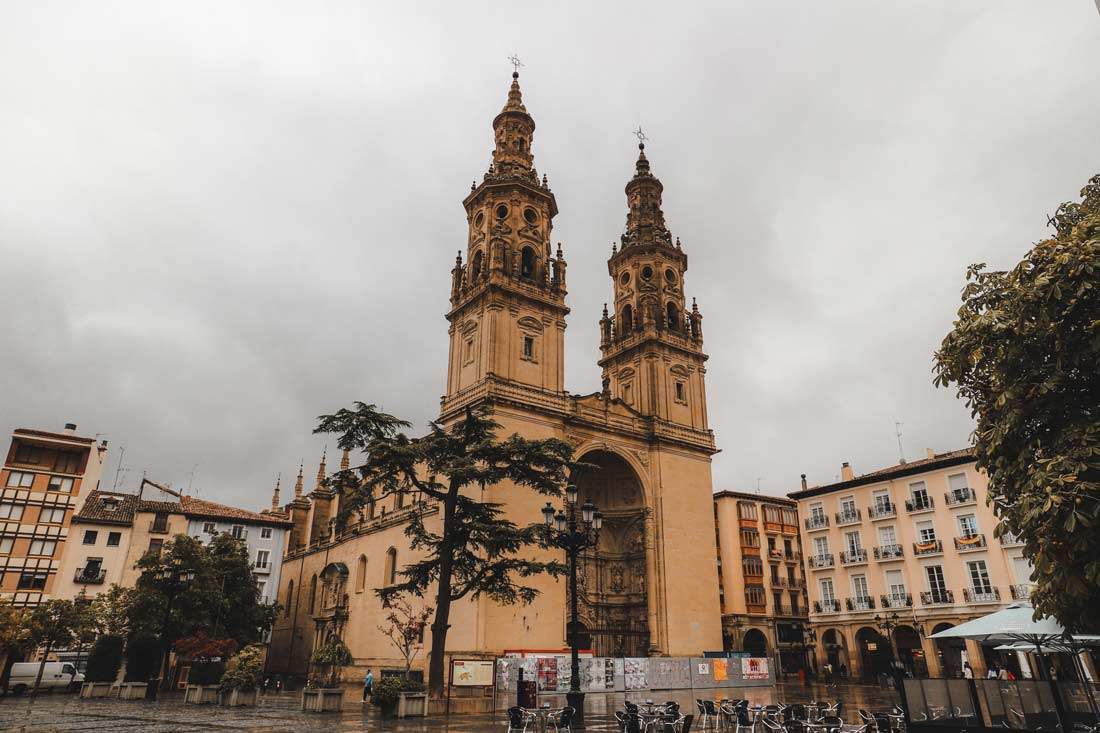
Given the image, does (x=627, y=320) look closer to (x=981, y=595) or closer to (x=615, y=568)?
(x=615, y=568)

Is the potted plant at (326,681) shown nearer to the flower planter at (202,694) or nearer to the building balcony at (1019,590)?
the flower planter at (202,694)

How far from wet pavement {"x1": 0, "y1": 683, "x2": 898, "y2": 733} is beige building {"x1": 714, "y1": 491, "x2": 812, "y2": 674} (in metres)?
26.8

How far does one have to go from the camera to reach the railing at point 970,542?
36000 mm

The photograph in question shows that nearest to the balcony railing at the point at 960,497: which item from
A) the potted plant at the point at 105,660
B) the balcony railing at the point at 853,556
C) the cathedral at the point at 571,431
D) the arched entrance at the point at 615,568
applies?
the balcony railing at the point at 853,556

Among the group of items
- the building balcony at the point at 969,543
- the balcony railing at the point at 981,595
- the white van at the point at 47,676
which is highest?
the building balcony at the point at 969,543

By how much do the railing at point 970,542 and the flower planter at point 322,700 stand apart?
106 ft

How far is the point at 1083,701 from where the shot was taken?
423 inches

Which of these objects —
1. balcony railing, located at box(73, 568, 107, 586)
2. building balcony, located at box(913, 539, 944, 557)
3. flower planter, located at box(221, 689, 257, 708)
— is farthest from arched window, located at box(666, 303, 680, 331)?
balcony railing, located at box(73, 568, 107, 586)

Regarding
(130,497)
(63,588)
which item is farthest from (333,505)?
(63,588)

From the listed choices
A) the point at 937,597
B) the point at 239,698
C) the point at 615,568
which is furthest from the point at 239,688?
the point at 937,597

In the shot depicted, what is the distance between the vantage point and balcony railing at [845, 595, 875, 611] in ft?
133

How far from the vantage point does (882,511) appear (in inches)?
1615

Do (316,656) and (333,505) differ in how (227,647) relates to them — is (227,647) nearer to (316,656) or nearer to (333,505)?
(316,656)

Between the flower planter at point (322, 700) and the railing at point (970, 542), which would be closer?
the flower planter at point (322, 700)
